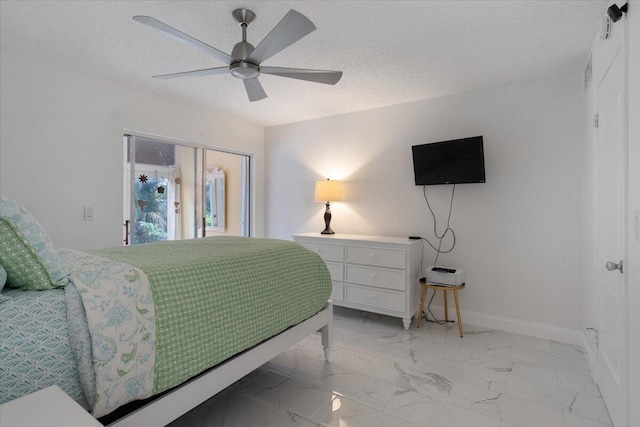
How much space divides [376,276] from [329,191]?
113 cm

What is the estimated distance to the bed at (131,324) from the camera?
1.01 m

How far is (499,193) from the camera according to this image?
3.01m

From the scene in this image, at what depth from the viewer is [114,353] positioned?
1084 mm

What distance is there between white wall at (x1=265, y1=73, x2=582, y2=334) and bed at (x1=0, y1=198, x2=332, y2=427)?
215 centimetres

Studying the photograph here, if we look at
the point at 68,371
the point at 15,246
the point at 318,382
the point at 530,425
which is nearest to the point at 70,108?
the point at 15,246

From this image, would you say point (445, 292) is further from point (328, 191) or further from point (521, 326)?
point (328, 191)

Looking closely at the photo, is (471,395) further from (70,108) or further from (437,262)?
(70,108)

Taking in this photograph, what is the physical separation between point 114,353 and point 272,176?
3.61 meters

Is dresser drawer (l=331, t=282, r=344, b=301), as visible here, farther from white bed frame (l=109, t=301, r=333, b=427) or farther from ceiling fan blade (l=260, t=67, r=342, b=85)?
ceiling fan blade (l=260, t=67, r=342, b=85)

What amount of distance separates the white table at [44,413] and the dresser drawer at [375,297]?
2698 mm

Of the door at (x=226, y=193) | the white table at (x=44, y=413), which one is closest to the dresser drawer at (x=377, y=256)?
the door at (x=226, y=193)

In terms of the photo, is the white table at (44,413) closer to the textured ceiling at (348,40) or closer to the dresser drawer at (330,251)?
the textured ceiling at (348,40)

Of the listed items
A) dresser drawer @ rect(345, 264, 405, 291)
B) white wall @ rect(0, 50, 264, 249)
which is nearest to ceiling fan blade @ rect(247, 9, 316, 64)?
white wall @ rect(0, 50, 264, 249)

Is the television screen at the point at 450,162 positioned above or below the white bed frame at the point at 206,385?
above
